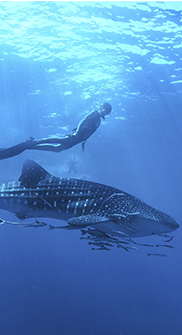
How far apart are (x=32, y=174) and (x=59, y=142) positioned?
117 cm

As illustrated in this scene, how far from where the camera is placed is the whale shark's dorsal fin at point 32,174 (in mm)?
4219

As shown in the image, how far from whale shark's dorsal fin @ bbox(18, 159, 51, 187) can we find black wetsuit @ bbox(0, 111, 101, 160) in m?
0.55

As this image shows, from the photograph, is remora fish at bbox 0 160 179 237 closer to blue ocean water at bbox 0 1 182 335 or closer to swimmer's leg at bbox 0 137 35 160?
swimmer's leg at bbox 0 137 35 160

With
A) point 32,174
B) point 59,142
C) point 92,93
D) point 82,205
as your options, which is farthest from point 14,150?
point 92,93

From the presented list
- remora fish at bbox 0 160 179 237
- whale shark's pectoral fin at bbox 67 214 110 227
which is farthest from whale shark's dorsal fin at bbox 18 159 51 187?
whale shark's pectoral fin at bbox 67 214 110 227

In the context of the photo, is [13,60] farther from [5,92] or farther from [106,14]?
[106,14]

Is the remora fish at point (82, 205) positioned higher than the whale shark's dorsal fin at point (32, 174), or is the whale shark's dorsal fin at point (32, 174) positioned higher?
the whale shark's dorsal fin at point (32, 174)

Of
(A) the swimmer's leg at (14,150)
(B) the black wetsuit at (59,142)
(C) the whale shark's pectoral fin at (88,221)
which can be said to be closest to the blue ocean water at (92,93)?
(B) the black wetsuit at (59,142)

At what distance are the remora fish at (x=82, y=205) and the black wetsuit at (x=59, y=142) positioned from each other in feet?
1.96

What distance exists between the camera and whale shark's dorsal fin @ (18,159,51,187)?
13.8ft

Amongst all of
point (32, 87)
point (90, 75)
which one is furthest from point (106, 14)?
point (32, 87)

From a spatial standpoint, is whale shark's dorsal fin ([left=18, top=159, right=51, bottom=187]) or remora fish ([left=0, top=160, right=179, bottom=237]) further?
whale shark's dorsal fin ([left=18, top=159, right=51, bottom=187])

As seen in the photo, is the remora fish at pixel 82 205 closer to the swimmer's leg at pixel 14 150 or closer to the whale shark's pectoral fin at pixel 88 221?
the whale shark's pectoral fin at pixel 88 221

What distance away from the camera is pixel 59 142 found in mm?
5211
